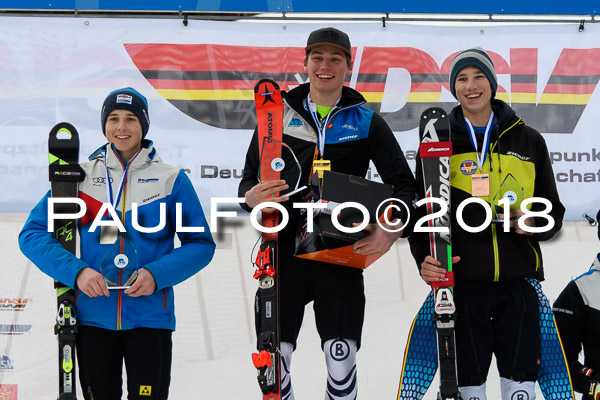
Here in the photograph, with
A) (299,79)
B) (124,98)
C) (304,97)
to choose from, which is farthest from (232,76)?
(124,98)

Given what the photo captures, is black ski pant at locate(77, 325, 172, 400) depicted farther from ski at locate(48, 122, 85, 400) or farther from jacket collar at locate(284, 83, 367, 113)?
jacket collar at locate(284, 83, 367, 113)

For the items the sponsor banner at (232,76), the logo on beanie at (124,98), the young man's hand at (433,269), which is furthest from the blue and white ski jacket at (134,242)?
the sponsor banner at (232,76)

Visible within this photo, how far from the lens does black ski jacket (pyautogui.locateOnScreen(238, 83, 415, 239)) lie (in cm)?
299

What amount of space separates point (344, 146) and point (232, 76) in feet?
4.53

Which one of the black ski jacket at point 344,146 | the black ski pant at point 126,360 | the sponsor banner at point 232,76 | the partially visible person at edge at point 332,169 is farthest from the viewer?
the sponsor banner at point 232,76

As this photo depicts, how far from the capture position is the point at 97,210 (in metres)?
2.88

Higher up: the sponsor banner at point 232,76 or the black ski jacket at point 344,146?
the sponsor banner at point 232,76

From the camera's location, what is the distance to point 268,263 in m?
2.87

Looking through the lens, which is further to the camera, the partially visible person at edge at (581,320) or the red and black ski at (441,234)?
the partially visible person at edge at (581,320)

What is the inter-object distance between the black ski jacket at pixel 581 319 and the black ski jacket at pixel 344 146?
2.81 feet

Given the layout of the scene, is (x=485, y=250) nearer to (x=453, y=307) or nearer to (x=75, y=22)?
(x=453, y=307)

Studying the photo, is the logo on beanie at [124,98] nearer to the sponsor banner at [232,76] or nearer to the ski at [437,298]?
the sponsor banner at [232,76]

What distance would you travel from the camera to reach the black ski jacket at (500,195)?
9.23 feet

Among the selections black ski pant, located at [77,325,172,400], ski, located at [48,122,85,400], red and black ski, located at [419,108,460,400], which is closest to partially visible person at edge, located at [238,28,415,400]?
red and black ski, located at [419,108,460,400]
